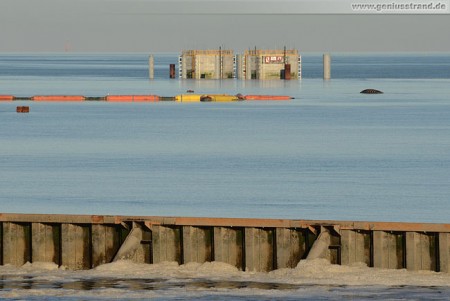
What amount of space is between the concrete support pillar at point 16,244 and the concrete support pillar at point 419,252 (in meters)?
11.4

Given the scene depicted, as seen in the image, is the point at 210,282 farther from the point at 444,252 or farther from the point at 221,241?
the point at 444,252

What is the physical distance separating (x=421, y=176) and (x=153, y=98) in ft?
337

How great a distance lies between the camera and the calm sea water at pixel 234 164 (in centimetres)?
6112

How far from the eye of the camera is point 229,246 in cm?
3488

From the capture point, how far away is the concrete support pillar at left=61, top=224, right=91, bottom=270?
35.4 m

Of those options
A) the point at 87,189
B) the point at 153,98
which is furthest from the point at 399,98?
the point at 87,189

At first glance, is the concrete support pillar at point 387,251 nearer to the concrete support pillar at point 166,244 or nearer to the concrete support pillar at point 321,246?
the concrete support pillar at point 321,246

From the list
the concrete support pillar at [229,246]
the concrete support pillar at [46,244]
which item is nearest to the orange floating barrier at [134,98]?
the concrete support pillar at [46,244]

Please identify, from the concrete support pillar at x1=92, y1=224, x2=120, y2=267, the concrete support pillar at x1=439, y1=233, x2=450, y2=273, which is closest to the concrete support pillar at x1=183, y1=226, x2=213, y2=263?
the concrete support pillar at x1=92, y1=224, x2=120, y2=267

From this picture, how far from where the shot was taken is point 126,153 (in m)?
94.5

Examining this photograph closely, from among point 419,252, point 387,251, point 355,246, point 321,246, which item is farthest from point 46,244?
point 419,252

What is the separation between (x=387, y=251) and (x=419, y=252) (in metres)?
0.93

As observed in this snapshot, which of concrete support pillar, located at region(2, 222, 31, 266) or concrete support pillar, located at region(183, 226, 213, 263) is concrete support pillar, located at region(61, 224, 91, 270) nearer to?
concrete support pillar, located at region(2, 222, 31, 266)

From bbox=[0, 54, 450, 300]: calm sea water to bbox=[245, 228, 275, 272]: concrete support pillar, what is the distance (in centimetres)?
159
